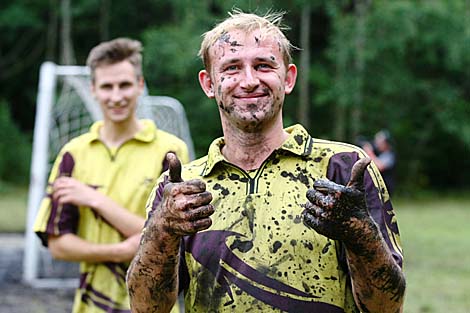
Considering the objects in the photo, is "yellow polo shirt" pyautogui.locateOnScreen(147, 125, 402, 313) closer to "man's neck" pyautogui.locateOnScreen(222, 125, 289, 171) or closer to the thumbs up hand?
"man's neck" pyautogui.locateOnScreen(222, 125, 289, 171)

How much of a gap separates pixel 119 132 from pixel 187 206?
214cm

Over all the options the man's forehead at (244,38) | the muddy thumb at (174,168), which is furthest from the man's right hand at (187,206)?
the man's forehead at (244,38)

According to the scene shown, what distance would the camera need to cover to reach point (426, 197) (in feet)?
88.0

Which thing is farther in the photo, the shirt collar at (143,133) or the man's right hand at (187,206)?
the shirt collar at (143,133)

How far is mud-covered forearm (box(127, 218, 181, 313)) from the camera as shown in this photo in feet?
8.40

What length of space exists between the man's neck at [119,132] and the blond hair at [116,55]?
0.29 metres

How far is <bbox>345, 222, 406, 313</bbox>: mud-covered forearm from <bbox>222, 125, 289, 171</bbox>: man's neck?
18.0 inches

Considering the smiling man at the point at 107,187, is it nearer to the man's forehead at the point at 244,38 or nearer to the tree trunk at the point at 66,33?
the man's forehead at the point at 244,38

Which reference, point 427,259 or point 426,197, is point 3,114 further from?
point 427,259

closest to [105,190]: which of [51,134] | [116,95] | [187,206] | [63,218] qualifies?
[63,218]

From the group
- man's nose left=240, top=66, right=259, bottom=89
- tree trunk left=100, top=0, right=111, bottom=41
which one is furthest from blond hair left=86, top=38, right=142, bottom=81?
tree trunk left=100, top=0, right=111, bottom=41

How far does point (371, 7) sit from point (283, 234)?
23568 millimetres

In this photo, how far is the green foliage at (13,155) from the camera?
2600cm

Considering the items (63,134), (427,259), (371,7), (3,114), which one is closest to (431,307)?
(427,259)
